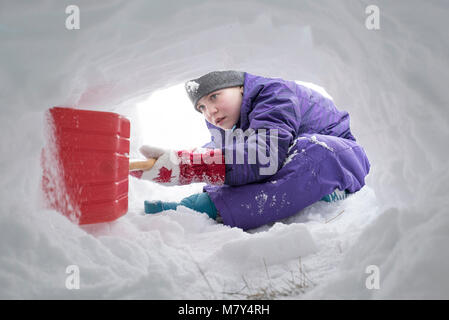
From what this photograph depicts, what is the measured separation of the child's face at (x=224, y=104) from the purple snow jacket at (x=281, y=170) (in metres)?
0.07

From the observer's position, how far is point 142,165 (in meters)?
1.51

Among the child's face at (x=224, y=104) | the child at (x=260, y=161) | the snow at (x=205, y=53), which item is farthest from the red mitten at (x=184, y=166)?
the child's face at (x=224, y=104)

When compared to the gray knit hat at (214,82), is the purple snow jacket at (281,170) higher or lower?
lower

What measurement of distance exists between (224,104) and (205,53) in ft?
2.04

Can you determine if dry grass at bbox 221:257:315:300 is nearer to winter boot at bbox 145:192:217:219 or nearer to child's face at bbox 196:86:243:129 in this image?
winter boot at bbox 145:192:217:219

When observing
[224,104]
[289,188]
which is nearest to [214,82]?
[224,104]

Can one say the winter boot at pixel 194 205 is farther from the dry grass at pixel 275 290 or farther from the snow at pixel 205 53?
the dry grass at pixel 275 290

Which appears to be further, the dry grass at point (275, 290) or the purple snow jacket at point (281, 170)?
the purple snow jacket at point (281, 170)

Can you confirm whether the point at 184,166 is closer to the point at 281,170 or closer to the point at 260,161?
the point at 260,161

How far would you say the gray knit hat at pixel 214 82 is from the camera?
6.61 ft
